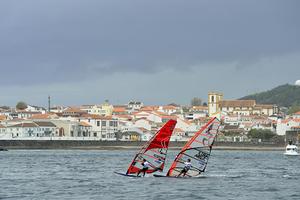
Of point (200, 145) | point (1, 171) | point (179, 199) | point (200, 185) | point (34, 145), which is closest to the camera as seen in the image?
point (179, 199)

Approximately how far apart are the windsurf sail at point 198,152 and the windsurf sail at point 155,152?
1307mm

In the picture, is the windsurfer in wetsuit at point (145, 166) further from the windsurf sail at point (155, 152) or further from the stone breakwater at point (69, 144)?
the stone breakwater at point (69, 144)

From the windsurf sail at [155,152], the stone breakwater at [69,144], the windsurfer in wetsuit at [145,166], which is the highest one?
the windsurf sail at [155,152]

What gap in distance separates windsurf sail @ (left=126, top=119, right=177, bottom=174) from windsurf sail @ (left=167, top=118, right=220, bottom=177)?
4.29 feet

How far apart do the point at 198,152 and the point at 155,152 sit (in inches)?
111

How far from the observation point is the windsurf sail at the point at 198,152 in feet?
207

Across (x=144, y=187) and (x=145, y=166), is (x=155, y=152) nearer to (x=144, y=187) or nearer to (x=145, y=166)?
(x=145, y=166)

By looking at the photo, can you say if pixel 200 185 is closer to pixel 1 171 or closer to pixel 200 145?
pixel 200 145

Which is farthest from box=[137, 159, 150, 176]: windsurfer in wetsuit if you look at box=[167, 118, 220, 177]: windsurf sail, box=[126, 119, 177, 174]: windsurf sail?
box=[167, 118, 220, 177]: windsurf sail

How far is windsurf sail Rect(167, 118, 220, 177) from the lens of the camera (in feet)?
207

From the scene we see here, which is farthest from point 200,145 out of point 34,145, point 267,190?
point 34,145

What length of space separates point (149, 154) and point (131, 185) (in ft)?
19.3

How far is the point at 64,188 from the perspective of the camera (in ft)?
187

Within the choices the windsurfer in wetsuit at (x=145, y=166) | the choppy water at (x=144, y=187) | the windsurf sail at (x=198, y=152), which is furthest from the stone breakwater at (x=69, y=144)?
the windsurf sail at (x=198, y=152)
